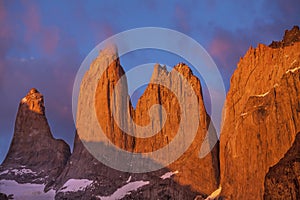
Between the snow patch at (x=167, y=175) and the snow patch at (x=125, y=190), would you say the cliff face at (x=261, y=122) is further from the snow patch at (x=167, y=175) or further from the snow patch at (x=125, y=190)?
the snow patch at (x=125, y=190)

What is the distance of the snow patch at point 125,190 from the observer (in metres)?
189

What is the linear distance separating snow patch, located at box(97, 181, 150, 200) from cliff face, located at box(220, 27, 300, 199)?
3797 centimetres

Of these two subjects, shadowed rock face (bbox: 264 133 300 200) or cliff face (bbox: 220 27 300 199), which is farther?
cliff face (bbox: 220 27 300 199)

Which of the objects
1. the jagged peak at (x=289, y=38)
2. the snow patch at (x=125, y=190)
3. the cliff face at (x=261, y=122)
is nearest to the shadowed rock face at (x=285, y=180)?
the cliff face at (x=261, y=122)

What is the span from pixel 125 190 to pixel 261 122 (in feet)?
239

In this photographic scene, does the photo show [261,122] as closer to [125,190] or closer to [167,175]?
[167,175]

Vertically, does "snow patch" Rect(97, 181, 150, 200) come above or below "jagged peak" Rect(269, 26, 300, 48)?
below

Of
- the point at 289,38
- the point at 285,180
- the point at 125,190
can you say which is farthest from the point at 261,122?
the point at 285,180

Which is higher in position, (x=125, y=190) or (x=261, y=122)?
(x=261, y=122)

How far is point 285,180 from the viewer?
129 feet

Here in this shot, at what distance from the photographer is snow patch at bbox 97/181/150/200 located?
188988 millimetres

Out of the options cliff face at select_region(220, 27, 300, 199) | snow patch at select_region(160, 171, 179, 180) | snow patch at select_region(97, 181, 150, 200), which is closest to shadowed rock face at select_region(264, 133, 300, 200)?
cliff face at select_region(220, 27, 300, 199)

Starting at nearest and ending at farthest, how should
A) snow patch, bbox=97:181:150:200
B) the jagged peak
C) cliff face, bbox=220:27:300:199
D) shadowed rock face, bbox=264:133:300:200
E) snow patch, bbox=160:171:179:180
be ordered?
A: shadowed rock face, bbox=264:133:300:200 < cliff face, bbox=220:27:300:199 < the jagged peak < snow patch, bbox=160:171:179:180 < snow patch, bbox=97:181:150:200

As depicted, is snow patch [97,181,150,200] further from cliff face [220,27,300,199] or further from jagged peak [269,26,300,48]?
jagged peak [269,26,300,48]
